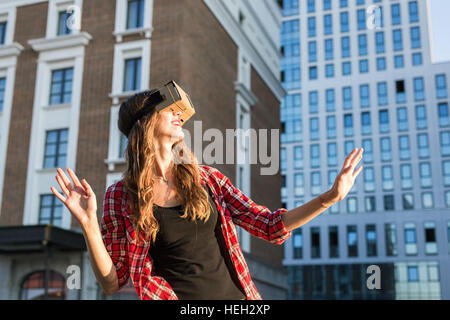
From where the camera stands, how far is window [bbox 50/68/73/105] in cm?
2197

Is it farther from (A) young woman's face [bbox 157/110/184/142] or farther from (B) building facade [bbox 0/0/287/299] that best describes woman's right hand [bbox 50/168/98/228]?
(B) building facade [bbox 0/0/287/299]

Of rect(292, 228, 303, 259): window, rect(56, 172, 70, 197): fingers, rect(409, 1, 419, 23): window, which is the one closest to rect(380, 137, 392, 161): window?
rect(292, 228, 303, 259): window

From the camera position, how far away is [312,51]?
204 ft

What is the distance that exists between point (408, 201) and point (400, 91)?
11.8m

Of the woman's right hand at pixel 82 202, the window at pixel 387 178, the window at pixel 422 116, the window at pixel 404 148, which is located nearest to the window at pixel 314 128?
the window at pixel 387 178

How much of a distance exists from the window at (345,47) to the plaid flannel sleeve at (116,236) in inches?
2408

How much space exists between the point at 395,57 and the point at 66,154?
4700 centimetres

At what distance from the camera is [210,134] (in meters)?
22.4

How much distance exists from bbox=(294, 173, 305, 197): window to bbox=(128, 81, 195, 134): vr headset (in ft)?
191

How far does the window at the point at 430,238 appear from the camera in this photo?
55.9m

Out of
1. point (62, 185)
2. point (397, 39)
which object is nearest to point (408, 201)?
point (397, 39)
